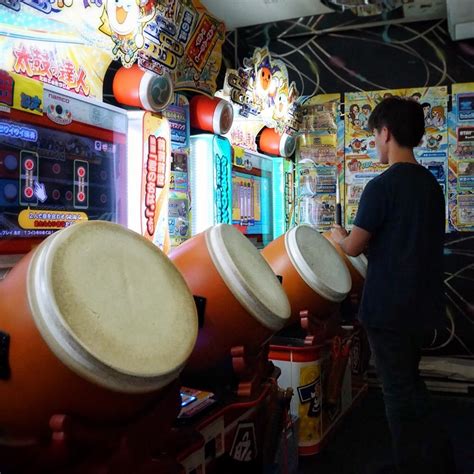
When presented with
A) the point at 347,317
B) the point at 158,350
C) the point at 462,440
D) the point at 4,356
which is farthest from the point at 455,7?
the point at 4,356

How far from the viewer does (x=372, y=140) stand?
16.4 ft

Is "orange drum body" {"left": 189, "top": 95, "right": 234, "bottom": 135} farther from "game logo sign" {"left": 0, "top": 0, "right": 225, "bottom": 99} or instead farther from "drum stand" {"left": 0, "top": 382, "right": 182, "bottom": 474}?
"drum stand" {"left": 0, "top": 382, "right": 182, "bottom": 474}

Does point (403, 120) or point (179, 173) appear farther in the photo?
point (179, 173)

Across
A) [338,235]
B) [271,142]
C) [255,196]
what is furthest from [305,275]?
[271,142]

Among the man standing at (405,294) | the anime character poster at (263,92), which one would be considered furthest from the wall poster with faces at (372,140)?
the man standing at (405,294)

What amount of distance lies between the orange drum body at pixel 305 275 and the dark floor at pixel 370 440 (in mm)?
779

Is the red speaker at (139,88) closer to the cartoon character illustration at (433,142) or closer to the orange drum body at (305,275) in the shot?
the orange drum body at (305,275)

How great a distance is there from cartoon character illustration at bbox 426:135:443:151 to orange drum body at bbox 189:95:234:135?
245cm

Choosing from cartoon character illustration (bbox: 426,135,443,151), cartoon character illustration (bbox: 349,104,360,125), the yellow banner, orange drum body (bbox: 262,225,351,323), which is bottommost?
orange drum body (bbox: 262,225,351,323)

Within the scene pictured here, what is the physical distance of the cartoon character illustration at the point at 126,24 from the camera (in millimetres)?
2209

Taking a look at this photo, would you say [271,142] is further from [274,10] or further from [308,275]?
[308,275]

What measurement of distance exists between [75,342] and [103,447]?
314mm

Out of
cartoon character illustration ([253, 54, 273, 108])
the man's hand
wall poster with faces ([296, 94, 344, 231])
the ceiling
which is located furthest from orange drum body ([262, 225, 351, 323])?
wall poster with faces ([296, 94, 344, 231])

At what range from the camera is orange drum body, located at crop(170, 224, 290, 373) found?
173cm
